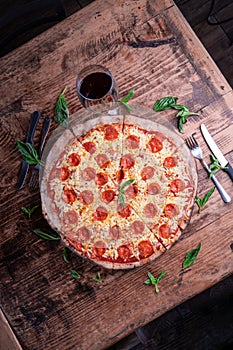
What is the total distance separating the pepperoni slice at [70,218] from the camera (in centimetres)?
188

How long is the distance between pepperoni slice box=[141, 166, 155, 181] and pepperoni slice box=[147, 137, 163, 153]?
7 cm

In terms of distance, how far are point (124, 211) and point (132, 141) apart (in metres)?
0.28

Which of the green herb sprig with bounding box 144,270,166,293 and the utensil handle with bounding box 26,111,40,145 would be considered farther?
the utensil handle with bounding box 26,111,40,145

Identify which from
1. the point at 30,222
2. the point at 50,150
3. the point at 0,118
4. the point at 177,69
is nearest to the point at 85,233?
the point at 30,222

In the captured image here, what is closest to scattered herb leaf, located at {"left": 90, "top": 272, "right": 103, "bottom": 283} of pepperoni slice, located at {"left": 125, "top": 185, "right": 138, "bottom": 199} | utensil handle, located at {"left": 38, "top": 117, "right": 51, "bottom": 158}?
pepperoni slice, located at {"left": 125, "top": 185, "right": 138, "bottom": 199}

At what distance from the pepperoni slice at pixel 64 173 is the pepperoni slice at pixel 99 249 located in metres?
0.29

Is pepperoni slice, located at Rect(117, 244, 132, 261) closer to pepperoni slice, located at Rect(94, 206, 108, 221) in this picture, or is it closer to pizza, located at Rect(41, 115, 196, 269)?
pizza, located at Rect(41, 115, 196, 269)

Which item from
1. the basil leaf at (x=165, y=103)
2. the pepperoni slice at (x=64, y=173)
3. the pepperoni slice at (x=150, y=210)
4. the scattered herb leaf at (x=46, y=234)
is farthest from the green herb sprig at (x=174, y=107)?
the scattered herb leaf at (x=46, y=234)

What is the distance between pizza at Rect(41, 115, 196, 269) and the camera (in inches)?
73.0

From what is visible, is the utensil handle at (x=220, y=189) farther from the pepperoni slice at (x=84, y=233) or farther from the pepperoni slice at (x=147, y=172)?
the pepperoni slice at (x=84, y=233)

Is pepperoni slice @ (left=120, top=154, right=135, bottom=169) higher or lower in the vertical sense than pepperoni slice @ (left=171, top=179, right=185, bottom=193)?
higher

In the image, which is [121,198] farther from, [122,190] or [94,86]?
[94,86]

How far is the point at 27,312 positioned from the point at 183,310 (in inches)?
38.7

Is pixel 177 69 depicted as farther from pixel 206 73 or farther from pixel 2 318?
pixel 2 318
